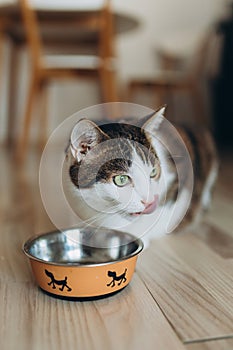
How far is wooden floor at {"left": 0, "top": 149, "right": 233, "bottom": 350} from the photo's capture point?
65 cm

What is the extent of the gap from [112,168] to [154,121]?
0.14 meters

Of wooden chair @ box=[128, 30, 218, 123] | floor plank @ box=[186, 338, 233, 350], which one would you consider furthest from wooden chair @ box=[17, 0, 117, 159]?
floor plank @ box=[186, 338, 233, 350]

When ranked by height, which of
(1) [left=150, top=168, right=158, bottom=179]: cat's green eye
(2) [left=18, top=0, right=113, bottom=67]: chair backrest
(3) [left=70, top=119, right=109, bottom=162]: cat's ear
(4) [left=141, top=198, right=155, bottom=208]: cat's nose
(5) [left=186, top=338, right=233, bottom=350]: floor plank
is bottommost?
(5) [left=186, top=338, right=233, bottom=350]: floor plank

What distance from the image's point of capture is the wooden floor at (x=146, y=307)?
2.14ft

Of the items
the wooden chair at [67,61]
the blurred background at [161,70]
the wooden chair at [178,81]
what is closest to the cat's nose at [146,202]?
the wooden chair at [67,61]

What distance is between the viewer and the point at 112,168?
0.81m

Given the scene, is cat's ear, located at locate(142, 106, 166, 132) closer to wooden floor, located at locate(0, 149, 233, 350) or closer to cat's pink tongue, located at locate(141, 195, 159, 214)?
→ cat's pink tongue, located at locate(141, 195, 159, 214)

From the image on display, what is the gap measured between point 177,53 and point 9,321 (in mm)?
3533

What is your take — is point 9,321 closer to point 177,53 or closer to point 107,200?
point 107,200

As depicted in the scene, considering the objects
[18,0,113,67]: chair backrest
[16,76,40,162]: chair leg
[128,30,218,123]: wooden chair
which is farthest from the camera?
[128,30,218,123]: wooden chair

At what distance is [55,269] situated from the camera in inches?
29.9

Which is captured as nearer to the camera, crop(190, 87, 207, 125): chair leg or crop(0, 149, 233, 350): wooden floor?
crop(0, 149, 233, 350): wooden floor

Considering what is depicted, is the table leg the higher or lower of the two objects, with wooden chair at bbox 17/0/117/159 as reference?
lower

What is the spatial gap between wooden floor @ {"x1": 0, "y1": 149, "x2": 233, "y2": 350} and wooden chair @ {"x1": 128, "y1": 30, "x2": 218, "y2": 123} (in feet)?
7.50
